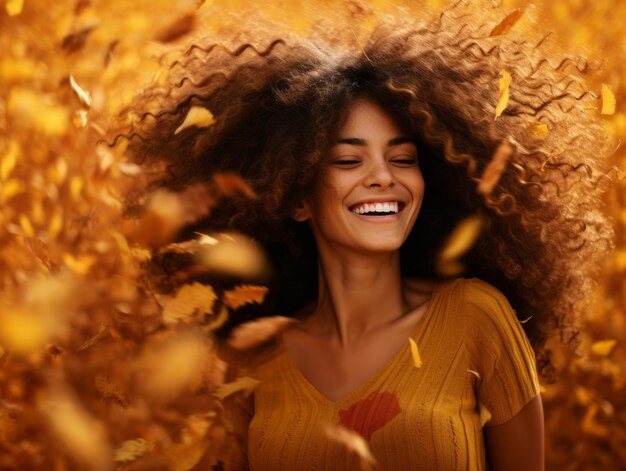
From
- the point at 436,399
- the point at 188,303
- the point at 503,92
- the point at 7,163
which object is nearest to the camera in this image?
the point at 436,399

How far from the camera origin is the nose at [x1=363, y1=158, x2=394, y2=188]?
2150 mm

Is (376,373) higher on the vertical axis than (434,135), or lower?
lower

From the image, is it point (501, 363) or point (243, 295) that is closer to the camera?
point (501, 363)

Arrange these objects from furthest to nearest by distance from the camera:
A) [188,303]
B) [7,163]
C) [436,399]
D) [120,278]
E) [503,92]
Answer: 1. [7,163]
2. [120,278]
3. [188,303]
4. [503,92]
5. [436,399]

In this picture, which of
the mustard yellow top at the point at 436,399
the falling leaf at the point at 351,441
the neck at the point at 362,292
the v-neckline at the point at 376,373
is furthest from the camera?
the neck at the point at 362,292

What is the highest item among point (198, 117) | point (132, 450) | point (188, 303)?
point (198, 117)

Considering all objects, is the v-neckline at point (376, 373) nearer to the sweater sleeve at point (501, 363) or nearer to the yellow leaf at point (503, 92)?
the sweater sleeve at point (501, 363)

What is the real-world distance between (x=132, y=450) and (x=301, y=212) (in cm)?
68

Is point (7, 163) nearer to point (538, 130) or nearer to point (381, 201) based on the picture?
point (381, 201)

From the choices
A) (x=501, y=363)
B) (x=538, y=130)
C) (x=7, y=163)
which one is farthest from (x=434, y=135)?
(x=7, y=163)

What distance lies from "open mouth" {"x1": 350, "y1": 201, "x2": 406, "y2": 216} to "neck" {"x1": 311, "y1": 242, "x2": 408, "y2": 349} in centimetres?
13

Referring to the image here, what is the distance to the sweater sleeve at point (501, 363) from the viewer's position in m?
2.12

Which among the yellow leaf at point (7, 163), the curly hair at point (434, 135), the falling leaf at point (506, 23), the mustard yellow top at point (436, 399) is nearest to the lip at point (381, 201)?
the curly hair at point (434, 135)

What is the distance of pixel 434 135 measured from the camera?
2250 millimetres
